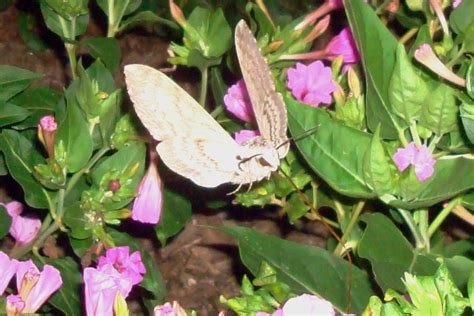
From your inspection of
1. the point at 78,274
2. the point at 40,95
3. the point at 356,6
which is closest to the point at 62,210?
the point at 78,274

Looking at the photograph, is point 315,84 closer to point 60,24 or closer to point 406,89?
point 406,89

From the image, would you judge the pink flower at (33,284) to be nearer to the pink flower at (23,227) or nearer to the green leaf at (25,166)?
the green leaf at (25,166)

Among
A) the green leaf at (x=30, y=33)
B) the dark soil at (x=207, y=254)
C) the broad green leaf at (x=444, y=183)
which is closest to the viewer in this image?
the broad green leaf at (x=444, y=183)

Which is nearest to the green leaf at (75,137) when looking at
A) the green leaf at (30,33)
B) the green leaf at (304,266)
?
the green leaf at (304,266)

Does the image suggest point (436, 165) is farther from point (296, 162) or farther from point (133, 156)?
point (133, 156)

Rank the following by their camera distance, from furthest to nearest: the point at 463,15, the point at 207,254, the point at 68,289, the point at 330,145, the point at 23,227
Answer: the point at 207,254, the point at 23,227, the point at 68,289, the point at 463,15, the point at 330,145

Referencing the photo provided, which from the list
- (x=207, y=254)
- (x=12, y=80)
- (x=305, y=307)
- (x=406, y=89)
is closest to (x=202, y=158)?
(x=406, y=89)

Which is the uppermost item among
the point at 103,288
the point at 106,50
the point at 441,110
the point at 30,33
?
the point at 441,110

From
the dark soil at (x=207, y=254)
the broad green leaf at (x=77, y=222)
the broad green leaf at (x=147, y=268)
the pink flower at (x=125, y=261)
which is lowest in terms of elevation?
the dark soil at (x=207, y=254)
